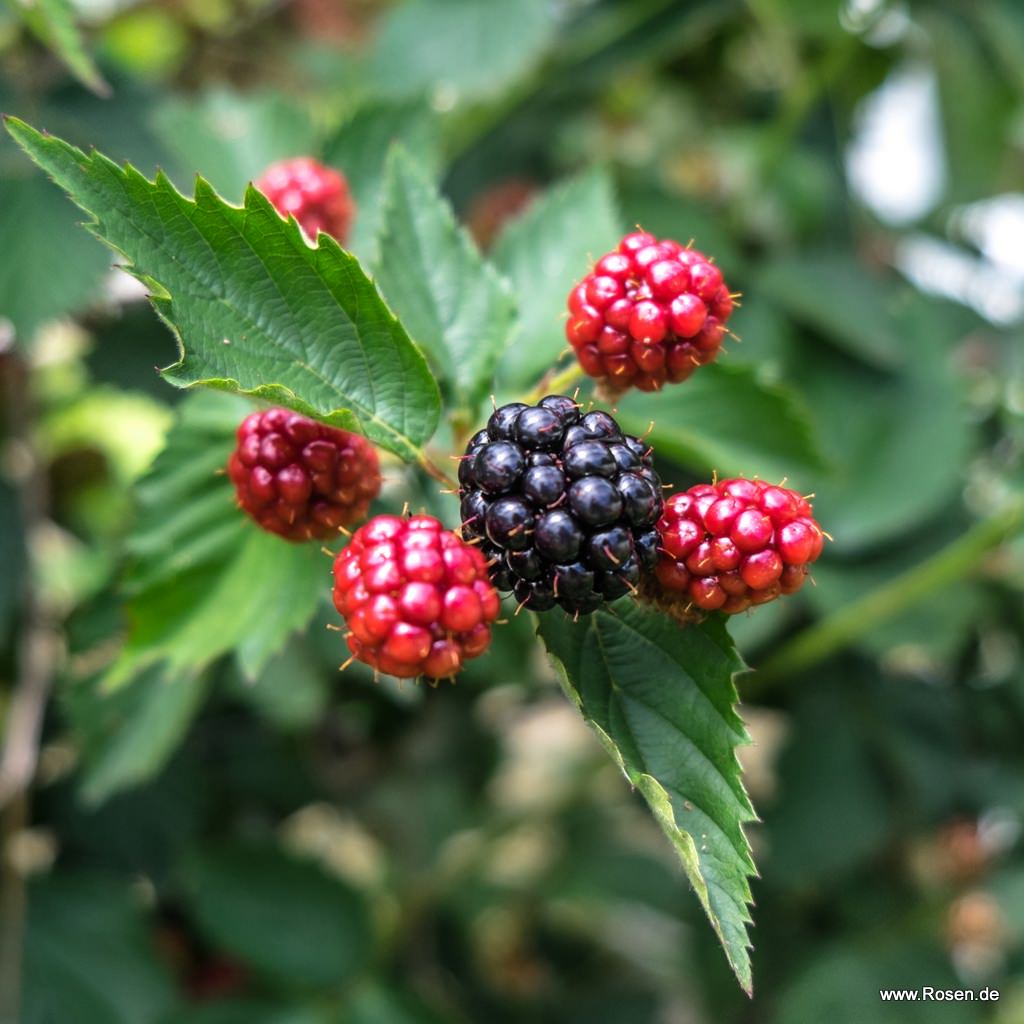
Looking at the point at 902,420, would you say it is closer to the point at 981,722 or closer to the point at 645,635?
the point at 981,722

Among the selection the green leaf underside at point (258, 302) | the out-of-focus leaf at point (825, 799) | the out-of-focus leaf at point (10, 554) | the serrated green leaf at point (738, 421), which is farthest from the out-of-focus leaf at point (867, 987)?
the out-of-focus leaf at point (10, 554)

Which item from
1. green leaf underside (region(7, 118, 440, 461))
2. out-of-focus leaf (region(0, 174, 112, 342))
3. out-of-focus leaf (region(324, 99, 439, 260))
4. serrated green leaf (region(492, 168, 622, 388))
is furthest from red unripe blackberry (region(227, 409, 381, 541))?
out-of-focus leaf (region(0, 174, 112, 342))

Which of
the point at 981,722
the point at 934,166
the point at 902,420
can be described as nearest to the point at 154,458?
the point at 902,420

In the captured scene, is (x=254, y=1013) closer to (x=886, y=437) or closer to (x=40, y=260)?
(x=40, y=260)

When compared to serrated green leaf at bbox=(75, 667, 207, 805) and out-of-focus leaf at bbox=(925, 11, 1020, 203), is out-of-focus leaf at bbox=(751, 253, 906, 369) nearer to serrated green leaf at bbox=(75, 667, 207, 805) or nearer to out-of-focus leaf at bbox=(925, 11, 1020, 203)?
out-of-focus leaf at bbox=(925, 11, 1020, 203)

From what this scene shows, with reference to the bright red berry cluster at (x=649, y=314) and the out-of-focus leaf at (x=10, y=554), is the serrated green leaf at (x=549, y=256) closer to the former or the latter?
the bright red berry cluster at (x=649, y=314)

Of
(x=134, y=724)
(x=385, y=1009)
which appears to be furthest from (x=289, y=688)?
(x=385, y=1009)
